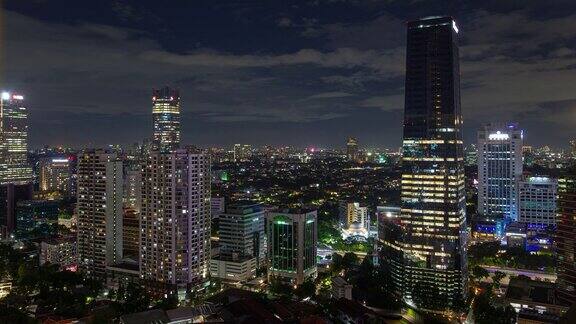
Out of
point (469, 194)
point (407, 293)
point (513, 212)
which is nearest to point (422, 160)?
point (407, 293)

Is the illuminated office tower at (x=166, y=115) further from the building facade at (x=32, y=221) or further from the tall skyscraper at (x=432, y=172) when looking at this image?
the tall skyscraper at (x=432, y=172)

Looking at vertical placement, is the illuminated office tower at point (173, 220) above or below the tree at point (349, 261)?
above

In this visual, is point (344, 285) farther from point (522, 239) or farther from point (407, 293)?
point (522, 239)

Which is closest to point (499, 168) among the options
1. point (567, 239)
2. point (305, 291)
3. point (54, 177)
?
point (567, 239)

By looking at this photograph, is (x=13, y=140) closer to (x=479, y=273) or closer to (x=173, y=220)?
(x=173, y=220)

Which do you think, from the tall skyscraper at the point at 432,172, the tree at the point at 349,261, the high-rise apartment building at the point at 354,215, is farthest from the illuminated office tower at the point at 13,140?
the tall skyscraper at the point at 432,172

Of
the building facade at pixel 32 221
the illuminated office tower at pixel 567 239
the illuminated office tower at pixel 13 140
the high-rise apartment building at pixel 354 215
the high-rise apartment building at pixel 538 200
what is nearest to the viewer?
the illuminated office tower at pixel 567 239
